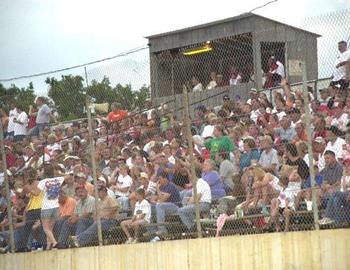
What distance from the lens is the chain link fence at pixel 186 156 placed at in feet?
48.8

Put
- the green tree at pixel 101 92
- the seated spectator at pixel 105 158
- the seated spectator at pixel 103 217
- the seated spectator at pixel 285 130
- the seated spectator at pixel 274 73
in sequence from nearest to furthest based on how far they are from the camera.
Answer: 1. the seated spectator at pixel 285 130
2. the seated spectator at pixel 103 217
3. the seated spectator at pixel 105 158
4. the green tree at pixel 101 92
5. the seated spectator at pixel 274 73

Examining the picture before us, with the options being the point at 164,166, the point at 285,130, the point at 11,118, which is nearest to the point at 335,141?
the point at 285,130

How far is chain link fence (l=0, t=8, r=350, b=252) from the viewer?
1488cm

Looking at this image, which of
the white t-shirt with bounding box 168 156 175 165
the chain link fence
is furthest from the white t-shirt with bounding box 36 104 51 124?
the white t-shirt with bounding box 168 156 175 165

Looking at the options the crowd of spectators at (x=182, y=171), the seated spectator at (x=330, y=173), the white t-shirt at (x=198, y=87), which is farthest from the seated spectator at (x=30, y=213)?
the white t-shirt at (x=198, y=87)

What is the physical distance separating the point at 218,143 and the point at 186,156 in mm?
578

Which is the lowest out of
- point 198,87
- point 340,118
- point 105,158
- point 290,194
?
point 290,194

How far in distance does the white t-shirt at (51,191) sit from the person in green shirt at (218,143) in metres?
2.95

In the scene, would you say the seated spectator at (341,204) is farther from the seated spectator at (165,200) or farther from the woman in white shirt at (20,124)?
the woman in white shirt at (20,124)

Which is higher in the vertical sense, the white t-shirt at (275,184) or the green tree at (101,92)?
the green tree at (101,92)

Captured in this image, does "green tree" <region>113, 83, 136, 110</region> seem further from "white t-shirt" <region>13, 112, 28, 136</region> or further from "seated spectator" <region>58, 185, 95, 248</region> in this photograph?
"seated spectator" <region>58, 185, 95, 248</region>

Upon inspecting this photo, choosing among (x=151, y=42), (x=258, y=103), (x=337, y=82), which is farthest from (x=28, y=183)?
(x=151, y=42)

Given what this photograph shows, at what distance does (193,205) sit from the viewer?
1596 cm

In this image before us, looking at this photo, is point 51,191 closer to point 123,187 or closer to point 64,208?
point 64,208
